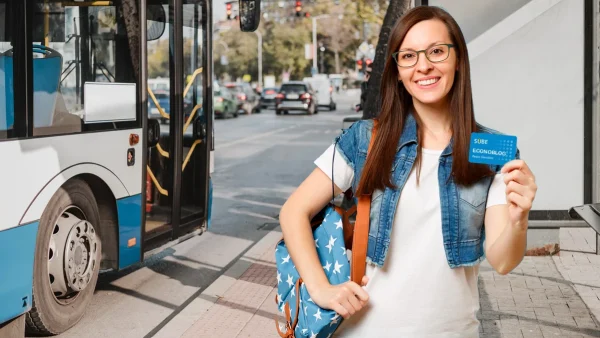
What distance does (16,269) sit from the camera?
5.82 meters

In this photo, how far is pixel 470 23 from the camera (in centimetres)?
941

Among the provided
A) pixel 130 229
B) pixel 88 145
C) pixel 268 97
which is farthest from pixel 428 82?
pixel 268 97

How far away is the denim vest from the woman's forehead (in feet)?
0.73

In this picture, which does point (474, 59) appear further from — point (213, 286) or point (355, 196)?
point (355, 196)

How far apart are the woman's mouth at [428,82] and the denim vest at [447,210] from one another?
0.12 metres

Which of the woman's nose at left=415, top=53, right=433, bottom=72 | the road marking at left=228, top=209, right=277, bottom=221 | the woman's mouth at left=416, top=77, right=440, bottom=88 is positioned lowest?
the road marking at left=228, top=209, right=277, bottom=221

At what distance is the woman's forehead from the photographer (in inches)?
99.6

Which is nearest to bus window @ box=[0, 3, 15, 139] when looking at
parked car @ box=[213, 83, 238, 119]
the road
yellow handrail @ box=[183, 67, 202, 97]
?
the road

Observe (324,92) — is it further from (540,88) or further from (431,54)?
(431,54)

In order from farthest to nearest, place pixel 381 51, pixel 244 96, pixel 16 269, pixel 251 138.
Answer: pixel 244 96, pixel 251 138, pixel 381 51, pixel 16 269

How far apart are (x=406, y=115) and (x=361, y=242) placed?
1.17ft

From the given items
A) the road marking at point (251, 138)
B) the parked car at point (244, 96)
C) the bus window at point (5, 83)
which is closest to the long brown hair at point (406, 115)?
the bus window at point (5, 83)

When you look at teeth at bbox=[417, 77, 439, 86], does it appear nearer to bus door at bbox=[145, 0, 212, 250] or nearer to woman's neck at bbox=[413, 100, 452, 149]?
woman's neck at bbox=[413, 100, 452, 149]

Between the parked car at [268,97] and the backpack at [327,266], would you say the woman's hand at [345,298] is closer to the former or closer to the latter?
the backpack at [327,266]
